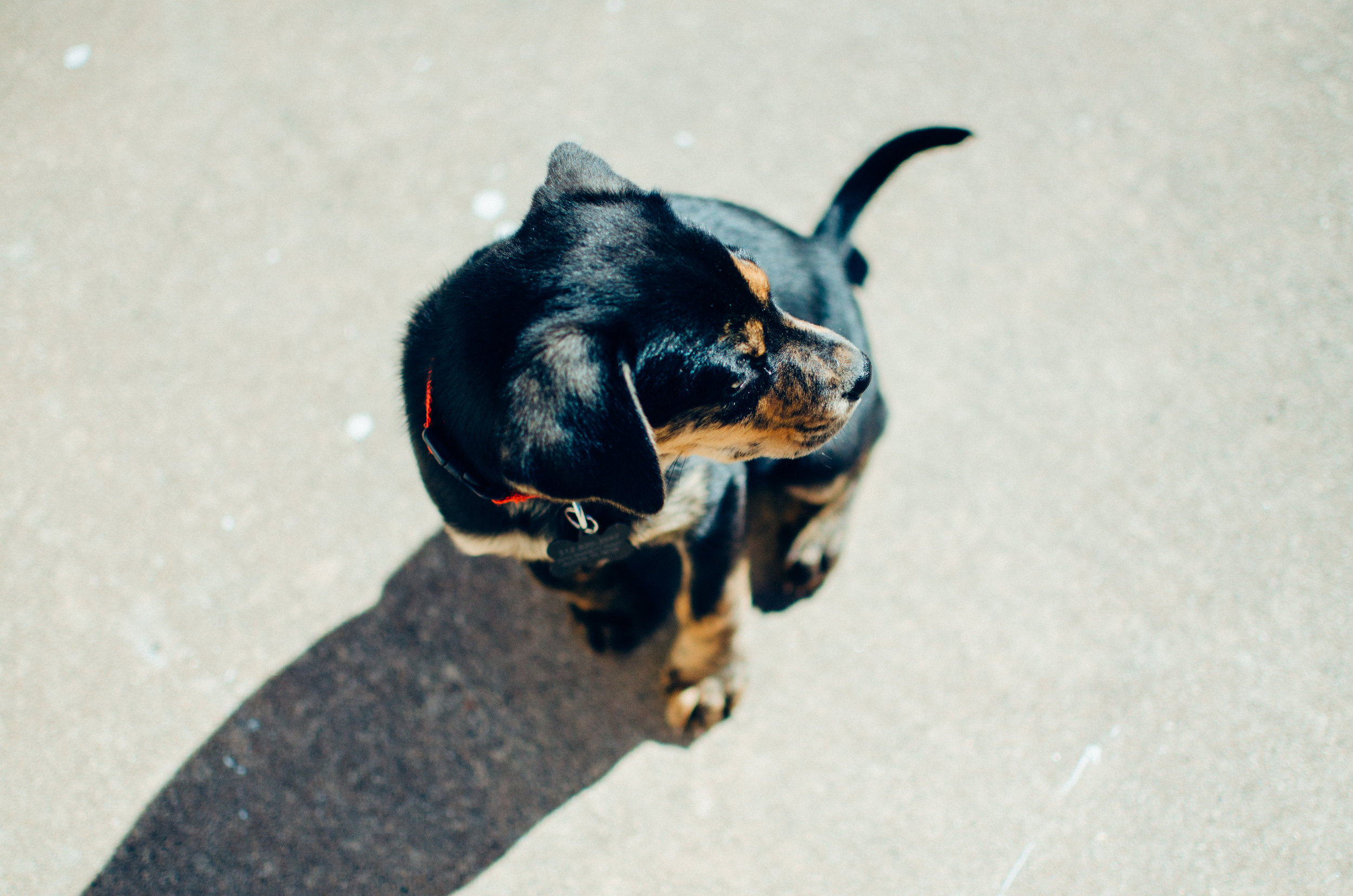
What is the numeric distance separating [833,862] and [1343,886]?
5.00ft

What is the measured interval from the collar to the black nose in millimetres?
851

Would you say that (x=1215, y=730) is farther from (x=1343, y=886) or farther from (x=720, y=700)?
(x=720, y=700)

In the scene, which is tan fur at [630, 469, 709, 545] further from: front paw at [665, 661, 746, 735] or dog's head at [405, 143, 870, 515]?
front paw at [665, 661, 746, 735]

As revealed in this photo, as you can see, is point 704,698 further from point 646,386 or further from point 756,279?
point 756,279

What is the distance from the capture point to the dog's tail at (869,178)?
2.36 meters

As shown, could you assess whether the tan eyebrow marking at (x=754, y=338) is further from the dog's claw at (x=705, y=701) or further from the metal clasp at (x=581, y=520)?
the dog's claw at (x=705, y=701)

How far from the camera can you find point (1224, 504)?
108 inches

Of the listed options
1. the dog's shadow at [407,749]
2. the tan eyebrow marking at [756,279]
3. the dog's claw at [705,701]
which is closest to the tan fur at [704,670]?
the dog's claw at [705,701]

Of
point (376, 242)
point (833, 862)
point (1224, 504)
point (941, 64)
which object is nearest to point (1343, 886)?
point (1224, 504)

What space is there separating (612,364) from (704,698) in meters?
1.36

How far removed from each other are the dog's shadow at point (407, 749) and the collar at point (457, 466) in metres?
1.04

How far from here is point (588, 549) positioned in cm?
201

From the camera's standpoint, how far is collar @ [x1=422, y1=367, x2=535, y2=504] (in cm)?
174

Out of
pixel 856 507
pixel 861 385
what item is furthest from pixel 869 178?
pixel 856 507
